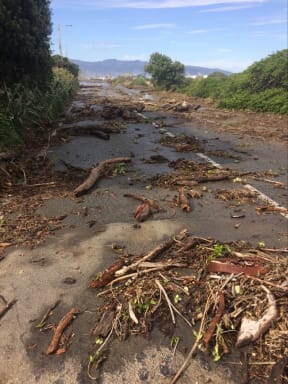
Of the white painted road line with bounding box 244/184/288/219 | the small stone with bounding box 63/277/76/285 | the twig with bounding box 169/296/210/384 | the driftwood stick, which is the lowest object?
the twig with bounding box 169/296/210/384

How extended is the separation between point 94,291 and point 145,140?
8.26 metres

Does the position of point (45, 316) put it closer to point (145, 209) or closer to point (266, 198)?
point (145, 209)

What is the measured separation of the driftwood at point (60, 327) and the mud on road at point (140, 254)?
5 cm

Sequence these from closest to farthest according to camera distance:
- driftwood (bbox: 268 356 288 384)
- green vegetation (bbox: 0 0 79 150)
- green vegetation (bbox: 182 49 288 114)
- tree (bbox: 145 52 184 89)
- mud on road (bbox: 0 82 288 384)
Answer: driftwood (bbox: 268 356 288 384) → mud on road (bbox: 0 82 288 384) → green vegetation (bbox: 0 0 79 150) → green vegetation (bbox: 182 49 288 114) → tree (bbox: 145 52 184 89)

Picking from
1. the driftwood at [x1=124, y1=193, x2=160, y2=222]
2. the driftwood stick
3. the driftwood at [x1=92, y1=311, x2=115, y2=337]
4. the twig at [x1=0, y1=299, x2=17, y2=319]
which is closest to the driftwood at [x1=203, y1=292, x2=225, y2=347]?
the driftwood at [x1=92, y1=311, x2=115, y2=337]

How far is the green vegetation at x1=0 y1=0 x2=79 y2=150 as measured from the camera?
11195mm

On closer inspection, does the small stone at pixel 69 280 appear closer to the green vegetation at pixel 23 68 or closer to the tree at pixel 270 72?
the green vegetation at pixel 23 68

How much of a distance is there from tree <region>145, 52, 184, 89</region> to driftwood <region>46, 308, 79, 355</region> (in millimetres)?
42253

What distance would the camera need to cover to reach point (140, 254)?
4602 mm

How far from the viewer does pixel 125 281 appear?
402 cm

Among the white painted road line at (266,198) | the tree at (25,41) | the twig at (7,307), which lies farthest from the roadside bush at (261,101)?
the twig at (7,307)

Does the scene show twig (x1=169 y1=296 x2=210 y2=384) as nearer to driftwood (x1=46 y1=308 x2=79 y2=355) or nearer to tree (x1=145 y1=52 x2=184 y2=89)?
driftwood (x1=46 y1=308 x2=79 y2=355)

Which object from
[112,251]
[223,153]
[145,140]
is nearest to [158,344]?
[112,251]

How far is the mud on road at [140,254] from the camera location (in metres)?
3.16
